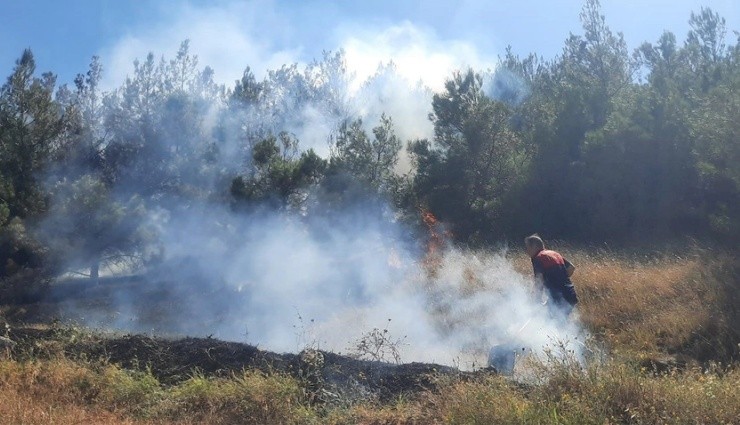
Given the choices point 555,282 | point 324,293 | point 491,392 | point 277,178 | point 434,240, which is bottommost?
point 491,392

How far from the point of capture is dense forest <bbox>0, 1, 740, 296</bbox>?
697 inches

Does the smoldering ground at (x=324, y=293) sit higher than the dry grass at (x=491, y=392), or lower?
higher

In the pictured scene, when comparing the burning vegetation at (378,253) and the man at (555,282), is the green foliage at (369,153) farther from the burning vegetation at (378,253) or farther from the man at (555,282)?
the man at (555,282)

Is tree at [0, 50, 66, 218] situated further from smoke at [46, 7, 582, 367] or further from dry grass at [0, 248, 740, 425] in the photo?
dry grass at [0, 248, 740, 425]

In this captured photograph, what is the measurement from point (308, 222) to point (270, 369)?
33.3 feet

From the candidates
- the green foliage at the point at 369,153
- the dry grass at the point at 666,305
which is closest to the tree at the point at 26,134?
the green foliage at the point at 369,153

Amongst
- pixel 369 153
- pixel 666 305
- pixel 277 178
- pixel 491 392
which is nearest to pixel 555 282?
pixel 666 305

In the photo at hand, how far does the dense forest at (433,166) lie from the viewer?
697 inches

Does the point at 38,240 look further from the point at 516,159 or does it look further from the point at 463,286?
the point at 516,159

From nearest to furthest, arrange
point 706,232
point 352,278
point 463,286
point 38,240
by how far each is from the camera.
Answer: point 463,286 → point 352,278 → point 706,232 → point 38,240

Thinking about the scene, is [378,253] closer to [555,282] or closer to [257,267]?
[257,267]

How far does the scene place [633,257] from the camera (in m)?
14.6

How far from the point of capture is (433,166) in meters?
21.1

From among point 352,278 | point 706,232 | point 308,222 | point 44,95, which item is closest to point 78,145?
point 44,95
